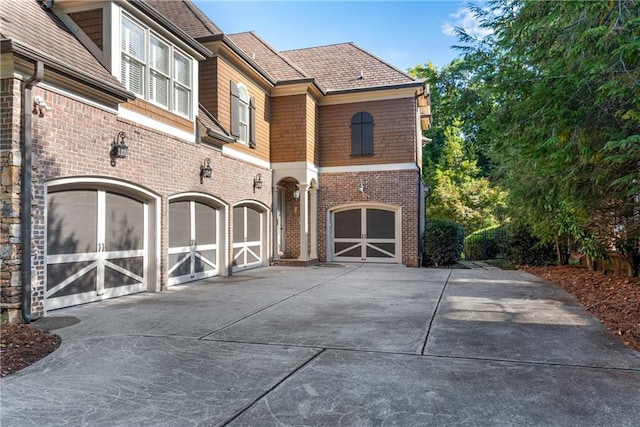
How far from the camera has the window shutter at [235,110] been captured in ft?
40.3

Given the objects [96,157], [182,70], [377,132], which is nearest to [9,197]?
[96,157]

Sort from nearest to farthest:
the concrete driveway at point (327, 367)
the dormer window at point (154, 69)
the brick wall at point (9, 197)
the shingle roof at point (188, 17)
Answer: the concrete driveway at point (327, 367)
the brick wall at point (9, 197)
the dormer window at point (154, 69)
the shingle roof at point (188, 17)

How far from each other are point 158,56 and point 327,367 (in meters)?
7.68

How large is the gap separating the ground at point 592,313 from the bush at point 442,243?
344 cm

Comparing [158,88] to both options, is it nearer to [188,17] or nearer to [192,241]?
[192,241]

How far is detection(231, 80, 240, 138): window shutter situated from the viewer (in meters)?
12.3

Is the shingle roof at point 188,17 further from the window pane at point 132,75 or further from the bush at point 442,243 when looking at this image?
the bush at point 442,243

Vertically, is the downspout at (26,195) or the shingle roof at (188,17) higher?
the shingle roof at (188,17)

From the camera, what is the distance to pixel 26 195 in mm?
6078

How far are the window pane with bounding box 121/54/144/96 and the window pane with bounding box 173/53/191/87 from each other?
3.53 feet

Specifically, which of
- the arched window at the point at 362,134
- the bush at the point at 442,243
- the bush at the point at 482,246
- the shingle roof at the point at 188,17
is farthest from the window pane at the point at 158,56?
the bush at the point at 482,246

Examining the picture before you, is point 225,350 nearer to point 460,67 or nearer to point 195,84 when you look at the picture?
point 460,67

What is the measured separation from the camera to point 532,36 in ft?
20.7

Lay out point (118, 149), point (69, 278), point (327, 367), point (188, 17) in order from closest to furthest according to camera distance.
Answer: point (327, 367) < point (69, 278) < point (118, 149) < point (188, 17)
